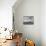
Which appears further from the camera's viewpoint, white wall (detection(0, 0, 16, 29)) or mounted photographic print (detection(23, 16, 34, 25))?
mounted photographic print (detection(23, 16, 34, 25))

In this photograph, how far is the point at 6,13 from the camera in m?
4.45

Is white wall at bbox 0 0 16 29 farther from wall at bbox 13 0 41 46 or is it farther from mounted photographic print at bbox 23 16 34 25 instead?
mounted photographic print at bbox 23 16 34 25

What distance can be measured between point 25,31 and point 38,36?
72 cm

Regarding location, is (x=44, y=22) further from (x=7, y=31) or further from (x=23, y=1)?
(x=7, y=31)

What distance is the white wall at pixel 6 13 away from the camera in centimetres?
439

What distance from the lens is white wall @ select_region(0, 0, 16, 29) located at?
14.4 feet

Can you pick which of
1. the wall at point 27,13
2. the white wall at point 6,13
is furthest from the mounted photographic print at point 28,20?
the white wall at point 6,13

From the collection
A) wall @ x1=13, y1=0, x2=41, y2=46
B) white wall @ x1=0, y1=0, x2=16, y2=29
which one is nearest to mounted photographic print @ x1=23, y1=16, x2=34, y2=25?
wall @ x1=13, y1=0, x2=41, y2=46

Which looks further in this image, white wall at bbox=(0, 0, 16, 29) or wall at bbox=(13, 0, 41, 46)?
wall at bbox=(13, 0, 41, 46)

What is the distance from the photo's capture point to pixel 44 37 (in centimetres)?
548

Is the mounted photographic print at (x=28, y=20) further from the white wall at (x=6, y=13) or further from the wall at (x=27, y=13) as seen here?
the white wall at (x=6, y=13)

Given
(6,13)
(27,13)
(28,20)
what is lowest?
(28,20)

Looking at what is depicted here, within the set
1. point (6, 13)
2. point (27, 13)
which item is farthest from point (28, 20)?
point (6, 13)

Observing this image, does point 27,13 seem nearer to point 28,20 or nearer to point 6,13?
point 28,20
